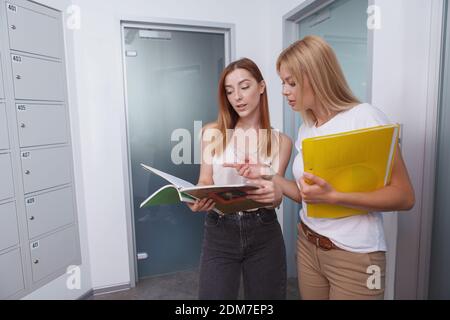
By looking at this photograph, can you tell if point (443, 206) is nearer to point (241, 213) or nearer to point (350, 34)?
point (241, 213)

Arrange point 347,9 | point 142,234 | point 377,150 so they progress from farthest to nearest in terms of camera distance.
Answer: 1. point 142,234
2. point 347,9
3. point 377,150

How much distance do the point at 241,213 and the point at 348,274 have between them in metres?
0.39

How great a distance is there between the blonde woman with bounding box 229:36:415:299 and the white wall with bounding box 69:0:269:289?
1.48m

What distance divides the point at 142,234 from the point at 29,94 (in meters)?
1.24

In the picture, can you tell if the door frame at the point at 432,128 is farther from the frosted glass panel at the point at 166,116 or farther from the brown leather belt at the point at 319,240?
the frosted glass panel at the point at 166,116

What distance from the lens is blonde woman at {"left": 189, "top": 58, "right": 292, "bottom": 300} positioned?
3.41ft

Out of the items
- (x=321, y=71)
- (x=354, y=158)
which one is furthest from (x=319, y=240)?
(x=321, y=71)

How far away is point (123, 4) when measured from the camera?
200 centimetres

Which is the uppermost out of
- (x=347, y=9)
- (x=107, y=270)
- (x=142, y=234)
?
(x=347, y=9)

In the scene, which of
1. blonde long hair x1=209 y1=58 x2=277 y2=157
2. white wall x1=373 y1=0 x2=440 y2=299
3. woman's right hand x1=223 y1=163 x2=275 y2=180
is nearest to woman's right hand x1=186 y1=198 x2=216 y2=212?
woman's right hand x1=223 y1=163 x2=275 y2=180

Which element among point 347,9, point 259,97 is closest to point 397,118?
point 259,97

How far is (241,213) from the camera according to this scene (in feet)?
3.45

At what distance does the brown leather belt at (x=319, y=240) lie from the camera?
84cm
